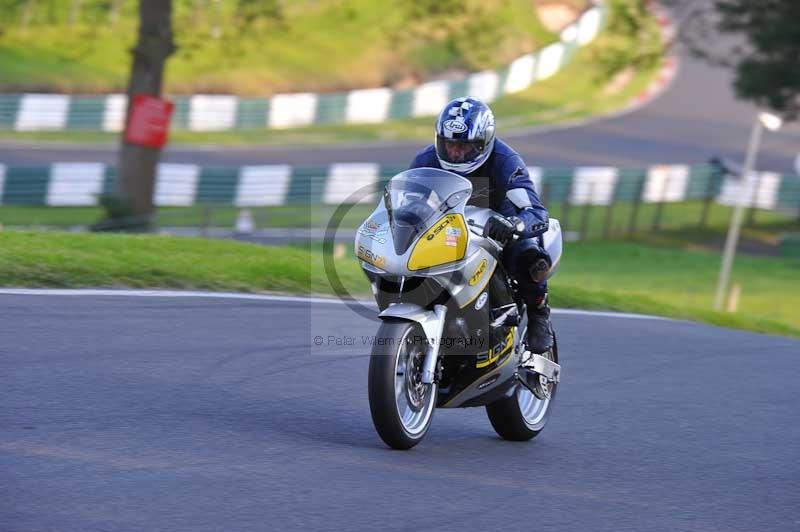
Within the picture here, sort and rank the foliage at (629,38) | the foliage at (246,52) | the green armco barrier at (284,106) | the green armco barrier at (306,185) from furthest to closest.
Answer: the foliage at (246,52) → the green armco barrier at (284,106) → the foliage at (629,38) → the green armco barrier at (306,185)

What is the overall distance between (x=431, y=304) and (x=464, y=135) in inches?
34.6

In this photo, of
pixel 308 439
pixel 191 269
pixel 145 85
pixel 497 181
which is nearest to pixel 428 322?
pixel 308 439

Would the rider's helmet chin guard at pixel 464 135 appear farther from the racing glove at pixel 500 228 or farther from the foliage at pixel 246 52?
the foliage at pixel 246 52

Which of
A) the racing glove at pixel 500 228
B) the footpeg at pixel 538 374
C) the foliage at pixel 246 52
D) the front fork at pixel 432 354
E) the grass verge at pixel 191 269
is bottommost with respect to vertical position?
the grass verge at pixel 191 269

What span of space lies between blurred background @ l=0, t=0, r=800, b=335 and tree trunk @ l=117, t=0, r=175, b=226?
0.11 ft

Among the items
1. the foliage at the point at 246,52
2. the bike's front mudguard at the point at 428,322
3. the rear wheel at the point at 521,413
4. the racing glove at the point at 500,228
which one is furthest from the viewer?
the foliage at the point at 246,52

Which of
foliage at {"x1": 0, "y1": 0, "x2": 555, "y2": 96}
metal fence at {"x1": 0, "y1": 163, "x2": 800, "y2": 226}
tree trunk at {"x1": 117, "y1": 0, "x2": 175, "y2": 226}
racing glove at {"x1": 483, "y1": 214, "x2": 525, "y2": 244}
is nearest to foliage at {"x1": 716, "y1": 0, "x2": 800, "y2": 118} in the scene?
metal fence at {"x1": 0, "y1": 163, "x2": 800, "y2": 226}

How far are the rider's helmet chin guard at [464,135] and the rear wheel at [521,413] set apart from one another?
1.38 m

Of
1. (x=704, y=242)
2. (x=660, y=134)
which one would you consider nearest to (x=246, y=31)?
(x=704, y=242)

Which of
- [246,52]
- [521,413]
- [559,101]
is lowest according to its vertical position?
[521,413]

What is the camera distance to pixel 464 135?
261 inches

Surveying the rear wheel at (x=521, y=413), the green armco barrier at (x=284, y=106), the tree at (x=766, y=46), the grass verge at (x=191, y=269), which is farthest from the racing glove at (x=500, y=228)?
the green armco barrier at (x=284, y=106)

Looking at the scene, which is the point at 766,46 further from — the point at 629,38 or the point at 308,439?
the point at 308,439

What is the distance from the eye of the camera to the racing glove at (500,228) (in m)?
6.55
